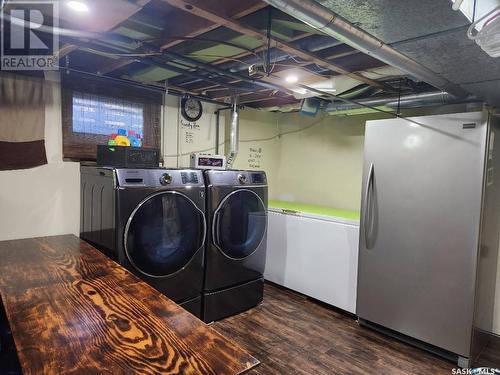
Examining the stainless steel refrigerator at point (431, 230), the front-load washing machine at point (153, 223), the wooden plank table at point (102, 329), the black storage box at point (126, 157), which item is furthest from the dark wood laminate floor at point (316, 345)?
the black storage box at point (126, 157)

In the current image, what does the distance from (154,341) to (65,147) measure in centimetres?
215

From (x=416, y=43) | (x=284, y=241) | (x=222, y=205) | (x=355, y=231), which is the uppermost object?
(x=416, y=43)

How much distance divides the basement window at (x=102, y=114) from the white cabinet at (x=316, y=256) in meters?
1.62

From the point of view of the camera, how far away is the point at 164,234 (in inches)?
90.7

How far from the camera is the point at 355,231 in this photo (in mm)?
2760

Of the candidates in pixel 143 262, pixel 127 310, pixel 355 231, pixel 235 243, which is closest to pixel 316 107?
pixel 355 231

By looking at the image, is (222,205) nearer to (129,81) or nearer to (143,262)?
(143,262)

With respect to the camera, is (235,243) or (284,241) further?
(284,241)

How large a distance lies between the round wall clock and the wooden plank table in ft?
6.95

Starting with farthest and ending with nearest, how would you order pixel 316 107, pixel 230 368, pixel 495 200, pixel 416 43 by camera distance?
pixel 316 107
pixel 495 200
pixel 416 43
pixel 230 368

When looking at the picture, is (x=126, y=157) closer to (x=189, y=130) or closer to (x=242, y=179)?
(x=242, y=179)

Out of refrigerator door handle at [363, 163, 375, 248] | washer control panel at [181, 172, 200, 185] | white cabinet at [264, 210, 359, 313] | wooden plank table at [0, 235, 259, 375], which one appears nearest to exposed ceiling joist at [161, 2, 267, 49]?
washer control panel at [181, 172, 200, 185]

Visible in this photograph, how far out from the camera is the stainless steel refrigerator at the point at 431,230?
213cm
